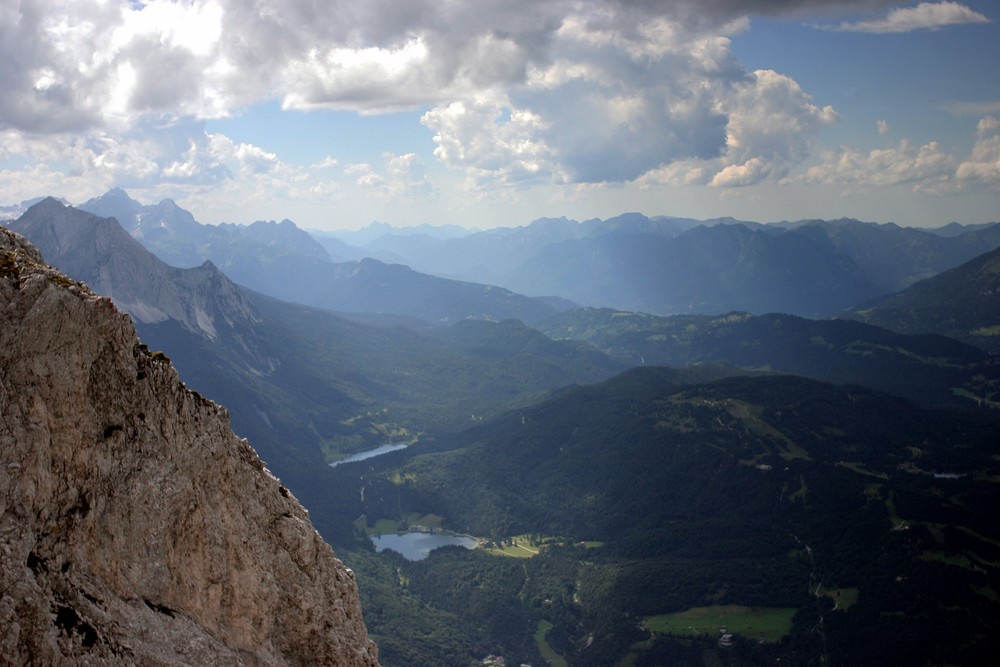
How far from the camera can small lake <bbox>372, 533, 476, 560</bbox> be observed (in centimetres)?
18675

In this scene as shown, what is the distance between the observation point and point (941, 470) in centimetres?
17312

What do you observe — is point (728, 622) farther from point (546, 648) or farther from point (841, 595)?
point (546, 648)

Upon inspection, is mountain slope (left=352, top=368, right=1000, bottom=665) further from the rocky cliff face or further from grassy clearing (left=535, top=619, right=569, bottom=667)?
the rocky cliff face

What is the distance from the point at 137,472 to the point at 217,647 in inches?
249

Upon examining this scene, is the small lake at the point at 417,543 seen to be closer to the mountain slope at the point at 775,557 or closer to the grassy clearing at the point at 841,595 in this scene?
the mountain slope at the point at 775,557

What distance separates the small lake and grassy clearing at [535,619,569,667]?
43916 millimetres

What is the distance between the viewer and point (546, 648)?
454ft

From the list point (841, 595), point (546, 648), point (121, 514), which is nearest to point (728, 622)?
point (841, 595)

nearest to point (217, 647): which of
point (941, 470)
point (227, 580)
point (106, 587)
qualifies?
point (227, 580)

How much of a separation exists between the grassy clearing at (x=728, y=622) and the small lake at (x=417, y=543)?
6473cm

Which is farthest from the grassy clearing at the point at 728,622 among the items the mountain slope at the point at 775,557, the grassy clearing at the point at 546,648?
the grassy clearing at the point at 546,648

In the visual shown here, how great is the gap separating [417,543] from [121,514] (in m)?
179

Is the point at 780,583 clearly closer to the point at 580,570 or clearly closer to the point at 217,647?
the point at 580,570

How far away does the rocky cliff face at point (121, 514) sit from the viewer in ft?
66.0
